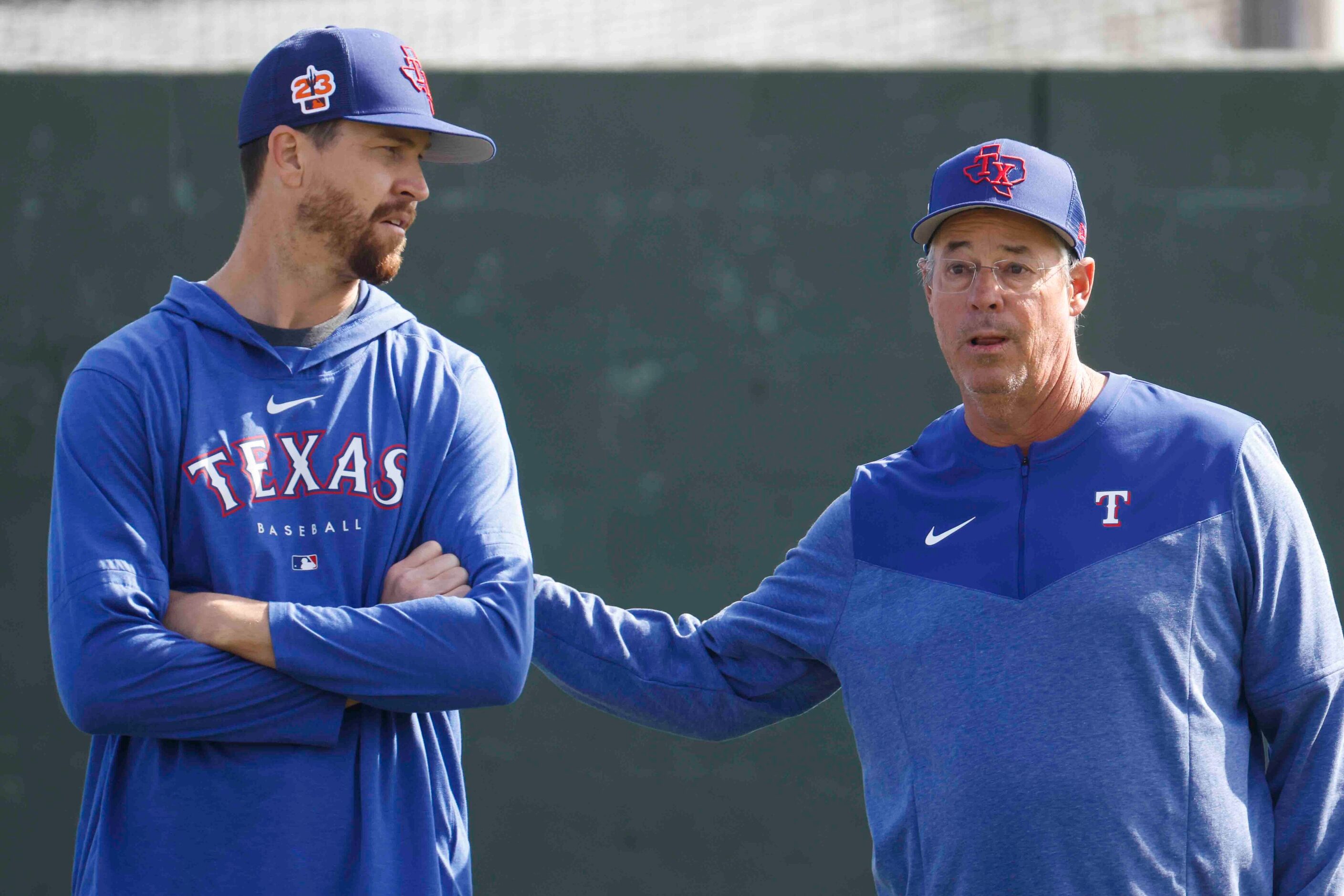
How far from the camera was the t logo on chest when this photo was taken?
96.7 inches

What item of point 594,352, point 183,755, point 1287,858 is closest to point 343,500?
point 183,755

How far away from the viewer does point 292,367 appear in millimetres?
2475

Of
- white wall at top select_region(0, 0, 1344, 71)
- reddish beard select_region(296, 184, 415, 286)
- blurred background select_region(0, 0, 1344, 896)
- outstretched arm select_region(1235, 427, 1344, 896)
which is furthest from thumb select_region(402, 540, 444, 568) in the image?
white wall at top select_region(0, 0, 1344, 71)

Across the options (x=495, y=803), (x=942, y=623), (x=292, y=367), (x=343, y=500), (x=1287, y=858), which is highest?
(x=292, y=367)

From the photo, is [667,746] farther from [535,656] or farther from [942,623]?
[942,623]

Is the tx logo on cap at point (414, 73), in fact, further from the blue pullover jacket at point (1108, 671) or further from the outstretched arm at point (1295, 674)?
the outstretched arm at point (1295, 674)

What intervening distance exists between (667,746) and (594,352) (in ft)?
4.53

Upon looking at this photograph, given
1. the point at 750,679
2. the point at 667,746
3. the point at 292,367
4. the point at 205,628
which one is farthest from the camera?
the point at 667,746

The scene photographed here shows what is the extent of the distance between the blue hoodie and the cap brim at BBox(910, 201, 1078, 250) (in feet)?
3.28

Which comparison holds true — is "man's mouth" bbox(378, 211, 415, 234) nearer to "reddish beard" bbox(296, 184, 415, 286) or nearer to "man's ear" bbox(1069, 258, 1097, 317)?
"reddish beard" bbox(296, 184, 415, 286)

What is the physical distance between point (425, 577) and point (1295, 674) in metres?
1.51

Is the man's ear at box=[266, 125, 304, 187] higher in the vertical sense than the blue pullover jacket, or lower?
higher

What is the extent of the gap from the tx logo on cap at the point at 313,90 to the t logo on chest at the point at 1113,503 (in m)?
1.56

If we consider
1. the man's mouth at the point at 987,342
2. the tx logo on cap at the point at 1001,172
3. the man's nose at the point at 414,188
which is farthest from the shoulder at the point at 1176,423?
the man's nose at the point at 414,188
